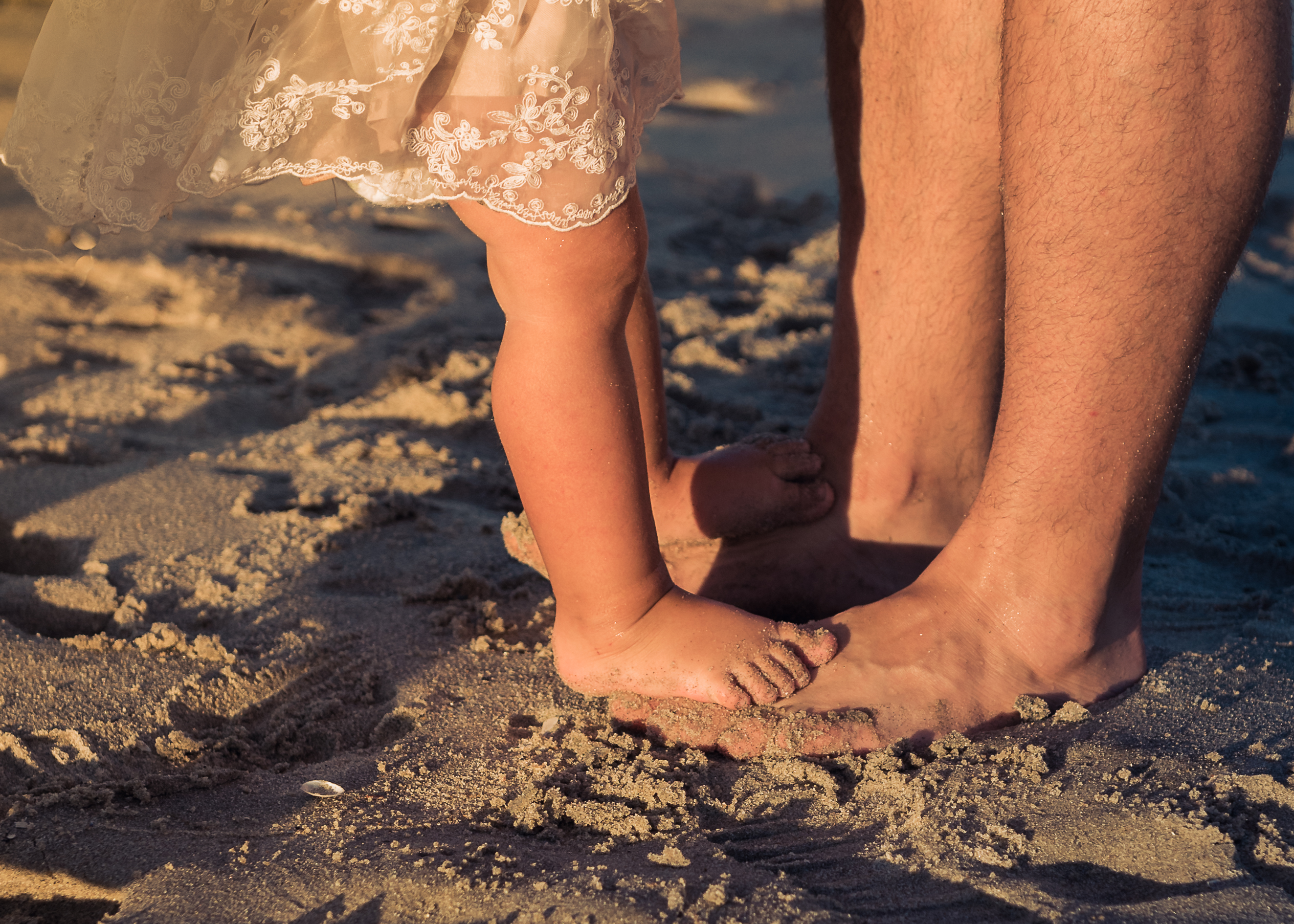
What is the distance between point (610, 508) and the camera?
1457mm

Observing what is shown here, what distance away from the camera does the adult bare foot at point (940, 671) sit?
1469mm

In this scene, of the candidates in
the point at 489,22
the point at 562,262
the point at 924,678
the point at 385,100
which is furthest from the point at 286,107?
the point at 924,678

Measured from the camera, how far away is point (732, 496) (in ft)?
6.20

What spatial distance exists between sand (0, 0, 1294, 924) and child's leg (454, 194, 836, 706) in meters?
0.11

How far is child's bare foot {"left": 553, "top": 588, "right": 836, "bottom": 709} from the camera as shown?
150cm

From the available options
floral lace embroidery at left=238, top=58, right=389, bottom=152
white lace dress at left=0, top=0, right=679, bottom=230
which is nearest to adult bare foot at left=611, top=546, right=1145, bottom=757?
white lace dress at left=0, top=0, right=679, bottom=230

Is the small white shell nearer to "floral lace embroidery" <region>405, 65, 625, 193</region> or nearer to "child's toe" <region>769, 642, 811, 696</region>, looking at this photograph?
"child's toe" <region>769, 642, 811, 696</region>

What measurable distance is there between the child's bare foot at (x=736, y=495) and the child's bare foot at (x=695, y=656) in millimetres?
332

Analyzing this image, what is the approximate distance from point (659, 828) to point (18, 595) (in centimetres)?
120

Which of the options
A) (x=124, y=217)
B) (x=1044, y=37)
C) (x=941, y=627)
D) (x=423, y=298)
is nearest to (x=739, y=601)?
(x=941, y=627)

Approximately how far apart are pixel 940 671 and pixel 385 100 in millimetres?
1047

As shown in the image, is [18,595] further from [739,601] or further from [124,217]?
[739,601]

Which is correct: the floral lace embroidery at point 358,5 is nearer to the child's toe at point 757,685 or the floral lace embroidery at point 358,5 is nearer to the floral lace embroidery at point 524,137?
the floral lace embroidery at point 524,137

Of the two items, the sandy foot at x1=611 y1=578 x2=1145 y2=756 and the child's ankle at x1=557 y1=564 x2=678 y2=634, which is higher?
the child's ankle at x1=557 y1=564 x2=678 y2=634
